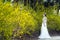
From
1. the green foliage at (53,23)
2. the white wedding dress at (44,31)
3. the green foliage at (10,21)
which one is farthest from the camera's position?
the green foliage at (53,23)

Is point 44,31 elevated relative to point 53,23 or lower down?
lower down

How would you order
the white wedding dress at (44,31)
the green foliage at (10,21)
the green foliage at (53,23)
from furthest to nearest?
the green foliage at (53,23) → the white wedding dress at (44,31) → the green foliage at (10,21)

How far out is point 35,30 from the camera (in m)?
16.0

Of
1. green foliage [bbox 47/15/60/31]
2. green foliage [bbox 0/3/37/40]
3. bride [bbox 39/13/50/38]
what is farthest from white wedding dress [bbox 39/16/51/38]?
green foliage [bbox 0/3/37/40]

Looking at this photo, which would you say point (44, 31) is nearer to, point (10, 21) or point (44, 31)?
point (44, 31)

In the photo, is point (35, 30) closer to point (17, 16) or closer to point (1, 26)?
point (17, 16)

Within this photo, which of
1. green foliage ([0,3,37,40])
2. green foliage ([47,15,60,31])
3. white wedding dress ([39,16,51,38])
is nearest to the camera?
green foliage ([0,3,37,40])

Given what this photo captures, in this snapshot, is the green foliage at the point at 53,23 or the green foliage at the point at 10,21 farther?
the green foliage at the point at 53,23

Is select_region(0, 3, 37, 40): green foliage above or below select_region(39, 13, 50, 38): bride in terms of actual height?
above

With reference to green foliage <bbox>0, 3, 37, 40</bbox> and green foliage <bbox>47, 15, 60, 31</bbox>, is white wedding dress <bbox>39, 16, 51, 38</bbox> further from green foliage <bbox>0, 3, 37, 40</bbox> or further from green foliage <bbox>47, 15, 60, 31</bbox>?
green foliage <bbox>0, 3, 37, 40</bbox>

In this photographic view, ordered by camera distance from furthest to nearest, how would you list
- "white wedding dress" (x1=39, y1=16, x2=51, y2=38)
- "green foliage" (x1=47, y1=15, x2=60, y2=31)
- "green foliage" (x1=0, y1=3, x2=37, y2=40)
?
1. "green foliage" (x1=47, y1=15, x2=60, y2=31)
2. "white wedding dress" (x1=39, y1=16, x2=51, y2=38)
3. "green foliage" (x1=0, y1=3, x2=37, y2=40)

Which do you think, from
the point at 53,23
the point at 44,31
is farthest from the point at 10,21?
the point at 53,23

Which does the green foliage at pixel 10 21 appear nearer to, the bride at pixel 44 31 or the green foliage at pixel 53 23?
the bride at pixel 44 31

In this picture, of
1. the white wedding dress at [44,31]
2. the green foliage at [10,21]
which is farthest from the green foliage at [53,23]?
the green foliage at [10,21]
